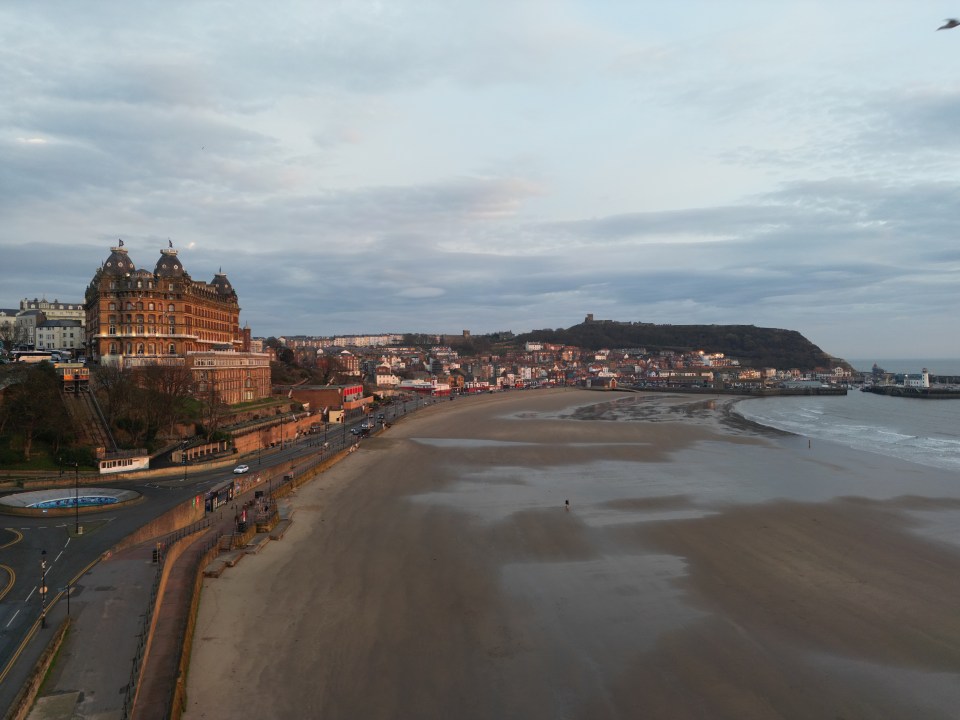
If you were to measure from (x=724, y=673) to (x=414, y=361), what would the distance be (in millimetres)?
169300

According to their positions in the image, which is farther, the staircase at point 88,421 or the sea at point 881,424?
the sea at point 881,424

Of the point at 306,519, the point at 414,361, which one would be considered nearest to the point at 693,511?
the point at 306,519

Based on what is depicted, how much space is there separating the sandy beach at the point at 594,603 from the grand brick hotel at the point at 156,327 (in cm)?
1864

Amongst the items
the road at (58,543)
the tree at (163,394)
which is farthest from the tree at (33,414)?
the road at (58,543)

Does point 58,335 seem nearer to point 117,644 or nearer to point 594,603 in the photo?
point 117,644

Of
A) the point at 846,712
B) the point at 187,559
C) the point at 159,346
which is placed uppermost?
the point at 159,346

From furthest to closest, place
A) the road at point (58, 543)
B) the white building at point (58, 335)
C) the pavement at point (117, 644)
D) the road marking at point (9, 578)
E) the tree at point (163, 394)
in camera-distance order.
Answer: the white building at point (58, 335), the tree at point (163, 394), the road marking at point (9, 578), the road at point (58, 543), the pavement at point (117, 644)

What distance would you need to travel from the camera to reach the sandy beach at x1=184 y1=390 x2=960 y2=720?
1252 cm

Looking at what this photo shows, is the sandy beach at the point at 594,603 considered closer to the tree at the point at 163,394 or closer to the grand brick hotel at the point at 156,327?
the tree at the point at 163,394

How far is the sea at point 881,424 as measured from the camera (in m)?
43.8

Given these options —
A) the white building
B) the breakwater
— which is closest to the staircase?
the white building

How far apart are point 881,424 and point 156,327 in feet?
213

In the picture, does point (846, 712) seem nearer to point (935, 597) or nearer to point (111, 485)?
point (935, 597)

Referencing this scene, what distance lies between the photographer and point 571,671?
13375 mm
